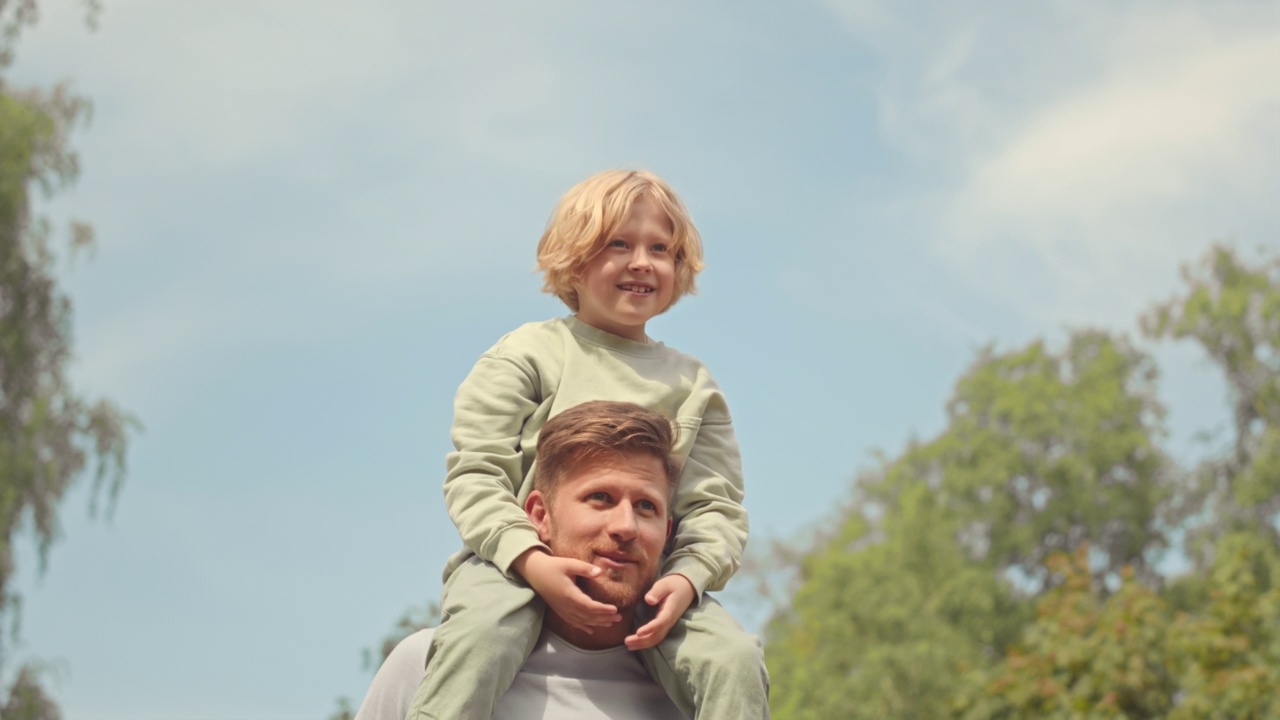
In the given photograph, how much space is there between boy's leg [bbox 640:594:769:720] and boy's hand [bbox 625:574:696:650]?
5 cm

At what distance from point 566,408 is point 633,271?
414mm

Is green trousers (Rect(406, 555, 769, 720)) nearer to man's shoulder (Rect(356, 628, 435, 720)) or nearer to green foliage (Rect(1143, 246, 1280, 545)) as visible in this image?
man's shoulder (Rect(356, 628, 435, 720))

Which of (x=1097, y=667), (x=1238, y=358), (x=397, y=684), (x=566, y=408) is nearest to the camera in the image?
(x=397, y=684)

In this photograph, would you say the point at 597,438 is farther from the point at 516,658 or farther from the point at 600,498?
the point at 516,658

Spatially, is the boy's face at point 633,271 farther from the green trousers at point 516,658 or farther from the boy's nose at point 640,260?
the green trousers at point 516,658

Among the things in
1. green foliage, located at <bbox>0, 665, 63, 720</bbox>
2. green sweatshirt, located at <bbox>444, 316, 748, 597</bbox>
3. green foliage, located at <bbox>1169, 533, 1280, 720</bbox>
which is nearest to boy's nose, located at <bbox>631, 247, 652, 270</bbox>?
green sweatshirt, located at <bbox>444, 316, 748, 597</bbox>


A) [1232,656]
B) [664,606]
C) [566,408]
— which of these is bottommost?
[664,606]

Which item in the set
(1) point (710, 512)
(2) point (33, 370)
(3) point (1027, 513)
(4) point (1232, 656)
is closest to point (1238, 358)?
(3) point (1027, 513)

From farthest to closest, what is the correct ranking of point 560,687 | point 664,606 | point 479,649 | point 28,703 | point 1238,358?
1. point 1238,358
2. point 28,703
3. point 560,687
4. point 664,606
5. point 479,649

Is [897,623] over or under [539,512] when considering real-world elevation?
over

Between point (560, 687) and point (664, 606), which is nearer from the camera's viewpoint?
point (664, 606)

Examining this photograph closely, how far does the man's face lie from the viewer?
3.70m

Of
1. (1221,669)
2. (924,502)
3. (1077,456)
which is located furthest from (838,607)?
(1221,669)

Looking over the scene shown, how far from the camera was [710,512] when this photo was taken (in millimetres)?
4055
